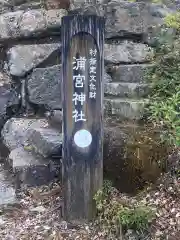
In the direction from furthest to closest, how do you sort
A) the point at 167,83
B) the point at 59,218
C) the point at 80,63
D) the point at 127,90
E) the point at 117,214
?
the point at 127,90, the point at 167,83, the point at 59,218, the point at 80,63, the point at 117,214

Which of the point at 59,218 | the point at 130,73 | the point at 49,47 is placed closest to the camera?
the point at 59,218

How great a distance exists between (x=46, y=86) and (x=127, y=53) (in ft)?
5.27

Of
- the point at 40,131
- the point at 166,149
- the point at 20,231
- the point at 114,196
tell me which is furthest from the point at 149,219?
the point at 40,131

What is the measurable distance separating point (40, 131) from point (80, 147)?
1519 millimetres

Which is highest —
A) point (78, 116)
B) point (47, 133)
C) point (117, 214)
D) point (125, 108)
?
point (125, 108)

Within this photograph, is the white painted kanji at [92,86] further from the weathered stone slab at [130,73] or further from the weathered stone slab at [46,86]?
the weathered stone slab at [46,86]

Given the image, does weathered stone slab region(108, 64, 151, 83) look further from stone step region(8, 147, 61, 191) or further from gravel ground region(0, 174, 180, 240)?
gravel ground region(0, 174, 180, 240)

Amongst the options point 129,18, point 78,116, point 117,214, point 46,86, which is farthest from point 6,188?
point 129,18

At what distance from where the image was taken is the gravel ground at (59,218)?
13.2 ft

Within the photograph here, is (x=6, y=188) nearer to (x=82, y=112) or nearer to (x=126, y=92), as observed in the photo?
(x=82, y=112)

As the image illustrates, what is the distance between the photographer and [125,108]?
559cm

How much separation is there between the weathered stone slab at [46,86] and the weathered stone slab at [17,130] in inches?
15.2

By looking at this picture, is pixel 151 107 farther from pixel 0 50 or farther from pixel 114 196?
pixel 0 50

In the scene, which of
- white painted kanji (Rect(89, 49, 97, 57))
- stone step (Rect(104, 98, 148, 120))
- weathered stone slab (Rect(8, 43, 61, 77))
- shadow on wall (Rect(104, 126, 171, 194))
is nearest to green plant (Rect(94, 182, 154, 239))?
shadow on wall (Rect(104, 126, 171, 194))
